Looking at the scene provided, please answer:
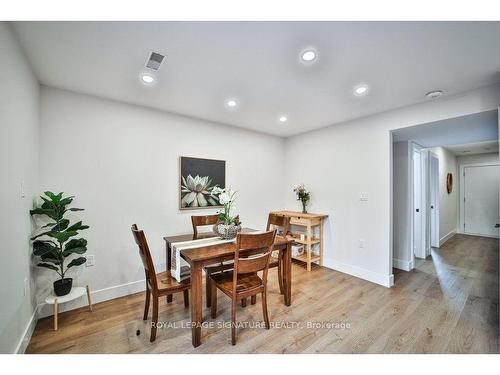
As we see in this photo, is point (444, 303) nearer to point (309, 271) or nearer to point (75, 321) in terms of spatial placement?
point (309, 271)

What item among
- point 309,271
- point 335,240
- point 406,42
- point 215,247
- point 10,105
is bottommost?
point 309,271

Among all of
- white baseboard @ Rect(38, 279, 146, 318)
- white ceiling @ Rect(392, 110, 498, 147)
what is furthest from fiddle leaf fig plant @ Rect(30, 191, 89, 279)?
white ceiling @ Rect(392, 110, 498, 147)

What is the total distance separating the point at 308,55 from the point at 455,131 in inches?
101

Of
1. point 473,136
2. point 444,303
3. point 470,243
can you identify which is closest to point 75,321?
point 444,303

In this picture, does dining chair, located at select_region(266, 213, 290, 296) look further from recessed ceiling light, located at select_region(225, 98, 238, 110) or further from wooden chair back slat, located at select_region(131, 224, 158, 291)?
recessed ceiling light, located at select_region(225, 98, 238, 110)

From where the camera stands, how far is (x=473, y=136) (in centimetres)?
303

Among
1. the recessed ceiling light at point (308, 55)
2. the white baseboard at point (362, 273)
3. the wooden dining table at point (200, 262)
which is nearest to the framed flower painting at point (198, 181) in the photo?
the wooden dining table at point (200, 262)

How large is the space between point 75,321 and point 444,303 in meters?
3.90

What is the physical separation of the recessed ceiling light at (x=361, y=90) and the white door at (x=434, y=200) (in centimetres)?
348

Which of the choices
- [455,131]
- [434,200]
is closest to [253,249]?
[455,131]

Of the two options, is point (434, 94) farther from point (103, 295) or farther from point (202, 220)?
point (103, 295)

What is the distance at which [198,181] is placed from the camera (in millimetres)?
3148

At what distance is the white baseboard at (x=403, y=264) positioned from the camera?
340 cm

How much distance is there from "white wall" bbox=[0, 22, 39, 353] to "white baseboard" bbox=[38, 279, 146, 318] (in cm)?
25
